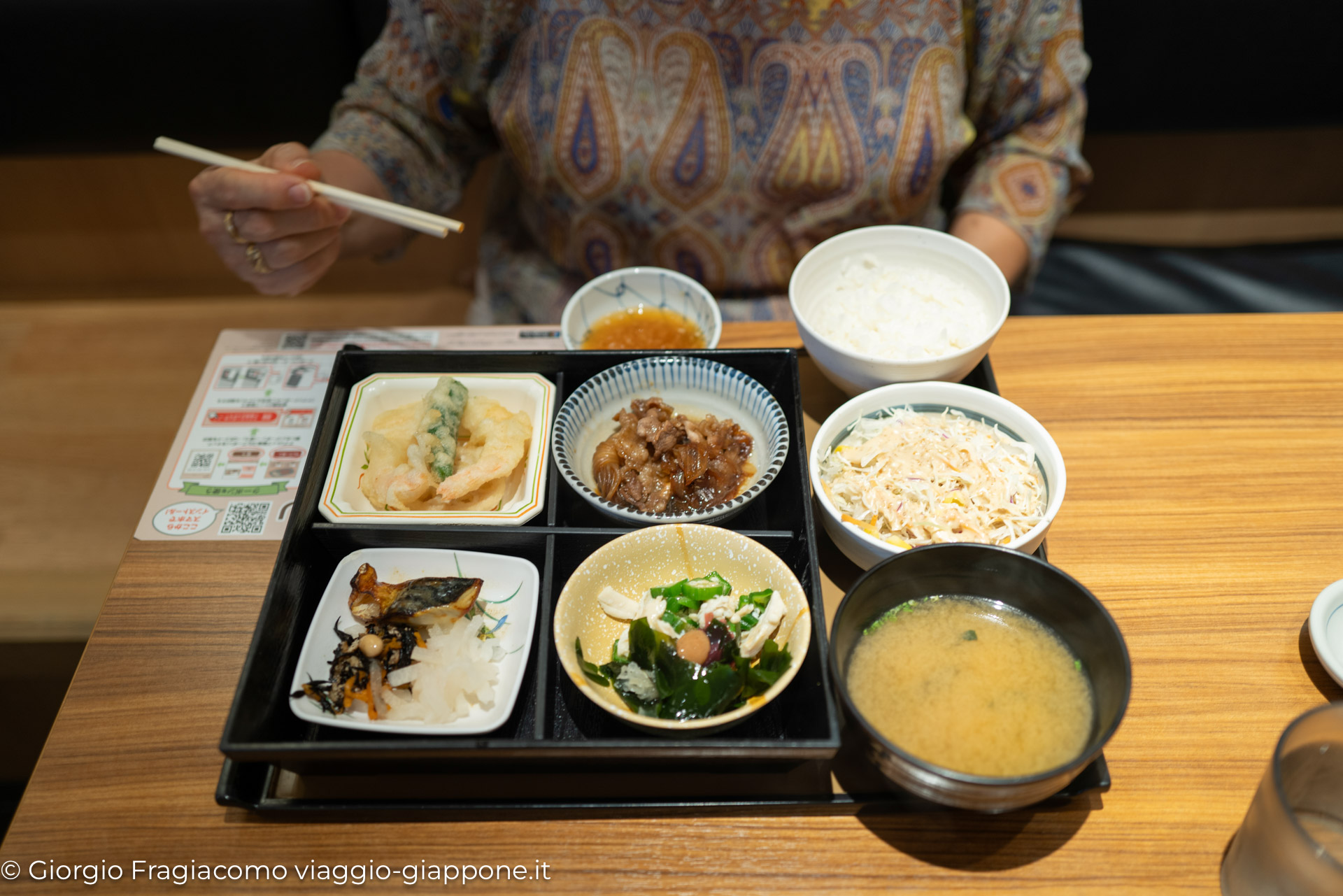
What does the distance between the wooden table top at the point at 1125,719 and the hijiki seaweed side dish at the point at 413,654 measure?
0.18 m

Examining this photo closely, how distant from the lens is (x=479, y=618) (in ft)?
4.56

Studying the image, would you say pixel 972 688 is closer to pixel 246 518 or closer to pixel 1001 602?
pixel 1001 602

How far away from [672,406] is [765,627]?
0.62m

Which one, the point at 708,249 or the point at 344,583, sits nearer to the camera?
the point at 344,583

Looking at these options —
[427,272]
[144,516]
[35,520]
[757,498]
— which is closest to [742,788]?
[757,498]

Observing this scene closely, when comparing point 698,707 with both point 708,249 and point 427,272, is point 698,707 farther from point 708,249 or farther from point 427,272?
point 427,272

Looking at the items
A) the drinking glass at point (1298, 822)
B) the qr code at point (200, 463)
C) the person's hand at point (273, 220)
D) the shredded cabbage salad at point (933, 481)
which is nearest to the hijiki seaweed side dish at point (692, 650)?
the shredded cabbage salad at point (933, 481)

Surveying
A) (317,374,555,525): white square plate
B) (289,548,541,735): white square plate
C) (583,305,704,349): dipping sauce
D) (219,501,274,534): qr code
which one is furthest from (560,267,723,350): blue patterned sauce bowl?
(219,501,274,534): qr code

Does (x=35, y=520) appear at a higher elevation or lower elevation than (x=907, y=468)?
lower

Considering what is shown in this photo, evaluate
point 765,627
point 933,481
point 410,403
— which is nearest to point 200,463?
point 410,403

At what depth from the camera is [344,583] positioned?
140cm

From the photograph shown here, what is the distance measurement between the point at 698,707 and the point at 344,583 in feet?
2.22

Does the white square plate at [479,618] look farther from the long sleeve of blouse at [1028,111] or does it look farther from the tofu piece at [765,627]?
the long sleeve of blouse at [1028,111]

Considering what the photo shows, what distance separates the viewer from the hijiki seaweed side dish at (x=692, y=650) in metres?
1.22
